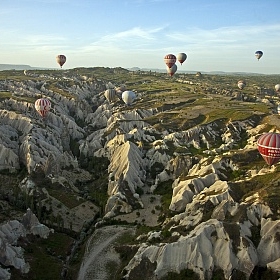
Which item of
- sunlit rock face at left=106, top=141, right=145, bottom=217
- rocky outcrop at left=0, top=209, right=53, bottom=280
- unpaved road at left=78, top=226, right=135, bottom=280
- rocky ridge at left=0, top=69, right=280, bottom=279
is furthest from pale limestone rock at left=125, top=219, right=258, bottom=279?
sunlit rock face at left=106, top=141, right=145, bottom=217

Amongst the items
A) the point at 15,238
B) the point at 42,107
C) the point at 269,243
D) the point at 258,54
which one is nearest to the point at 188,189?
the point at 269,243

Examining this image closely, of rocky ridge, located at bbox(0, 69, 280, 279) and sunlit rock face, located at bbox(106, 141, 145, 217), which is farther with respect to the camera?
sunlit rock face, located at bbox(106, 141, 145, 217)

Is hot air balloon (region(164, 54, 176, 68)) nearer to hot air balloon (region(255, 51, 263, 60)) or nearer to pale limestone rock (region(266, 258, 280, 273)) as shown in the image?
hot air balloon (region(255, 51, 263, 60))

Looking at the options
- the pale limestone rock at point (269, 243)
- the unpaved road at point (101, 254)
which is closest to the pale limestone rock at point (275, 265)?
the pale limestone rock at point (269, 243)

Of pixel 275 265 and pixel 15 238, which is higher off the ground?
pixel 275 265

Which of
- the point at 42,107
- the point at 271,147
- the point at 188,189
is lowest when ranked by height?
the point at 188,189

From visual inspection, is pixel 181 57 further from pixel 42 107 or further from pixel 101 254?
pixel 101 254

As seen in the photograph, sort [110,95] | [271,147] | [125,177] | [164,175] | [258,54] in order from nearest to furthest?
[271,147] → [125,177] → [164,175] → [110,95] → [258,54]

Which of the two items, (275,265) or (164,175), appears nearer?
(275,265)
